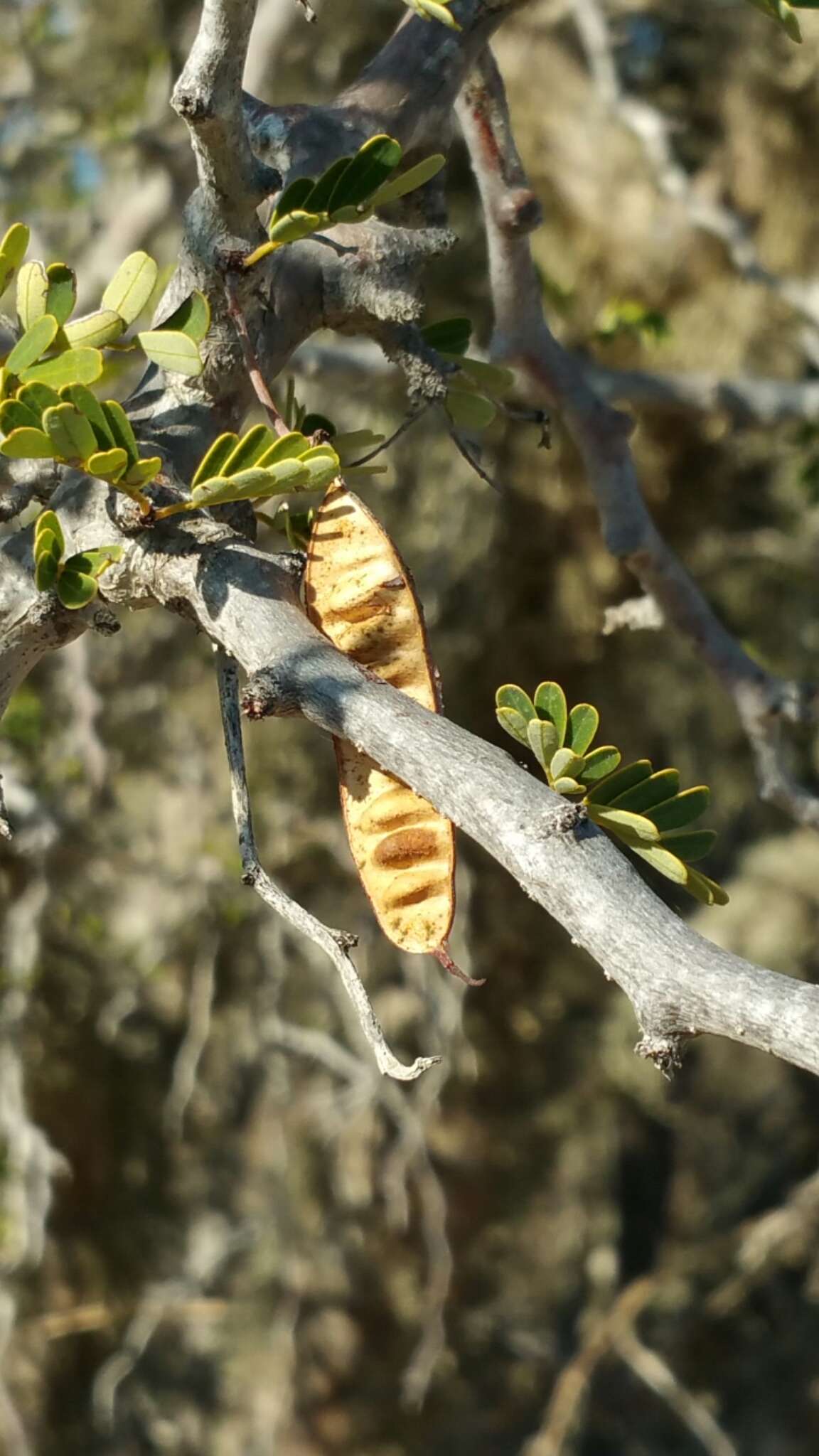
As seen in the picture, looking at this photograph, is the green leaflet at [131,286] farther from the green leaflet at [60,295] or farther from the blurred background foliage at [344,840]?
the blurred background foliage at [344,840]

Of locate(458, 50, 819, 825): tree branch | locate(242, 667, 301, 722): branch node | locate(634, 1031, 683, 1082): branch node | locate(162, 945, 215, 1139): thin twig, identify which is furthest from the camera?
locate(162, 945, 215, 1139): thin twig

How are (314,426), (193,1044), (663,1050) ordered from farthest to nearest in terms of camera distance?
(193,1044), (314,426), (663,1050)

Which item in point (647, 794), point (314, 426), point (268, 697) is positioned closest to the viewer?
point (268, 697)

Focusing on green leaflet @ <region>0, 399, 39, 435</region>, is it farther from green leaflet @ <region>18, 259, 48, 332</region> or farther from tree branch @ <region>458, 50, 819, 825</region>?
tree branch @ <region>458, 50, 819, 825</region>

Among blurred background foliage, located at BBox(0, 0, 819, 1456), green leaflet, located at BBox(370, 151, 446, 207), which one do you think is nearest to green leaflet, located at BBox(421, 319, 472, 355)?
green leaflet, located at BBox(370, 151, 446, 207)

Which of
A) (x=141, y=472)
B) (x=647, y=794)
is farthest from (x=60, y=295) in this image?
(x=647, y=794)

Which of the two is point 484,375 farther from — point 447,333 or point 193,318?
point 193,318
